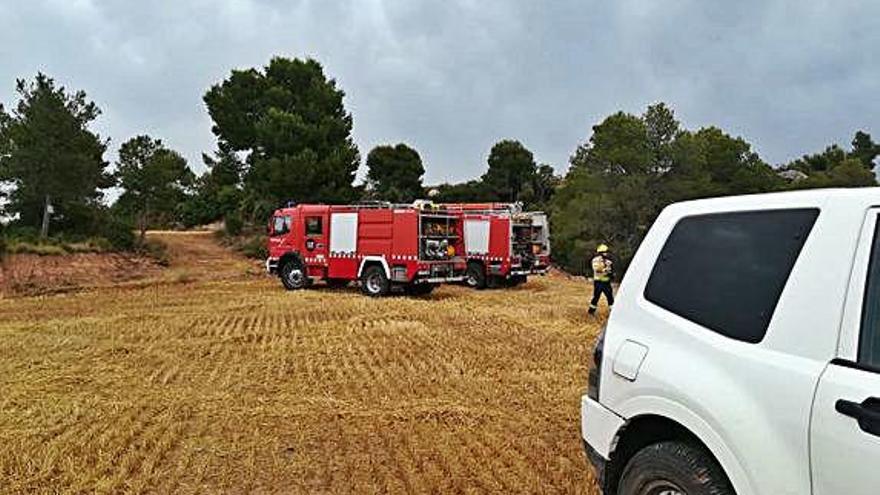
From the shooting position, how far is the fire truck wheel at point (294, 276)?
1992cm

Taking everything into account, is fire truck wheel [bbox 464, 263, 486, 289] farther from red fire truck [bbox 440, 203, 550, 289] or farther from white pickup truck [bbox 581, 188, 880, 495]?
white pickup truck [bbox 581, 188, 880, 495]

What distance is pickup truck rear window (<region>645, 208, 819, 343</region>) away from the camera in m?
2.50

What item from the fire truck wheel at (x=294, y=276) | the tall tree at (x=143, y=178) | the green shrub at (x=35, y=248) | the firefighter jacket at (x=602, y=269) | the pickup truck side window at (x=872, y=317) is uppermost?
the tall tree at (x=143, y=178)

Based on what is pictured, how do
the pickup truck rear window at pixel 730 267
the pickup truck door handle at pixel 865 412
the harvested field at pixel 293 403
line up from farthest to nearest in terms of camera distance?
the harvested field at pixel 293 403, the pickup truck rear window at pixel 730 267, the pickup truck door handle at pixel 865 412

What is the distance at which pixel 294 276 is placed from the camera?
794 inches

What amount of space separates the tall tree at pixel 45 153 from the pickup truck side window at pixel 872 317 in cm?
2795

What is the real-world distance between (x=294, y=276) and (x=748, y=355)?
60.7ft

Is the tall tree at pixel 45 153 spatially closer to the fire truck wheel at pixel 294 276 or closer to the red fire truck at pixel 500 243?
the fire truck wheel at pixel 294 276

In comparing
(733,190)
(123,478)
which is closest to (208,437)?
(123,478)

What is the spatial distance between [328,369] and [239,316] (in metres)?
5.94

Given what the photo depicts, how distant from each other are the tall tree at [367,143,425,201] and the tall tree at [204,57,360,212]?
12.1 metres

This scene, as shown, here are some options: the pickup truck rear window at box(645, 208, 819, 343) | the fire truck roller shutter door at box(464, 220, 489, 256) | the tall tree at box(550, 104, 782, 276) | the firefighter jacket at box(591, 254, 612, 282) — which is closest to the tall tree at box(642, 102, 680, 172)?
the tall tree at box(550, 104, 782, 276)

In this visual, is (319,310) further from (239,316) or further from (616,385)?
(616,385)

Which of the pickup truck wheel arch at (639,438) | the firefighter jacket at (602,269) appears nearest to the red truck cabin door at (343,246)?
the firefighter jacket at (602,269)
